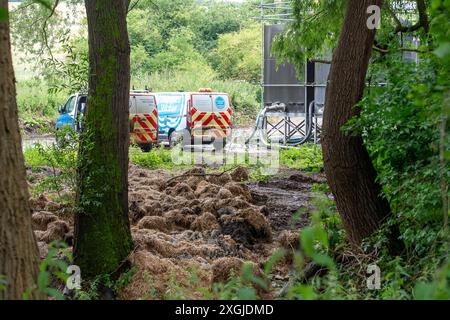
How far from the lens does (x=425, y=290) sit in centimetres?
427

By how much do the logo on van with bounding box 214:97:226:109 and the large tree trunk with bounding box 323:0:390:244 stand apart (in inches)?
778

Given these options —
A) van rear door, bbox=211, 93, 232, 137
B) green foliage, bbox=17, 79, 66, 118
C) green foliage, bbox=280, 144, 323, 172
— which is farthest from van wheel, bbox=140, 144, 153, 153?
green foliage, bbox=17, 79, 66, 118

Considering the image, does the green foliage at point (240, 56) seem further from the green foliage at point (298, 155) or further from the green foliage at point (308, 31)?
the green foliage at point (308, 31)

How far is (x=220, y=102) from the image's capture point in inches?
1172

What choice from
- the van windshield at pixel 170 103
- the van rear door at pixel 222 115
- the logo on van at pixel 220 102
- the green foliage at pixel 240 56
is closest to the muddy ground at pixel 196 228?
the van rear door at pixel 222 115

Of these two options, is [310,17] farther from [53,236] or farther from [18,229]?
[18,229]

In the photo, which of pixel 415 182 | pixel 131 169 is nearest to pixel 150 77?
pixel 131 169

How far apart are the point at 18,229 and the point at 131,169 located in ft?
50.6

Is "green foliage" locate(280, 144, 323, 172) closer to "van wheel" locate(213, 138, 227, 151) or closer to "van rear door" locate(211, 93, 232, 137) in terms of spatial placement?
"van wheel" locate(213, 138, 227, 151)

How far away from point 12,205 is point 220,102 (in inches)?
977

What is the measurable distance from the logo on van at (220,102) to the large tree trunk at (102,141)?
1947 centimetres

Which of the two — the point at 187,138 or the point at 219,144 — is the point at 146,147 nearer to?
the point at 187,138

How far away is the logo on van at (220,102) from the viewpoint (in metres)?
29.7

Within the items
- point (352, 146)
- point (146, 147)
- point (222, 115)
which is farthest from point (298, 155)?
point (352, 146)
